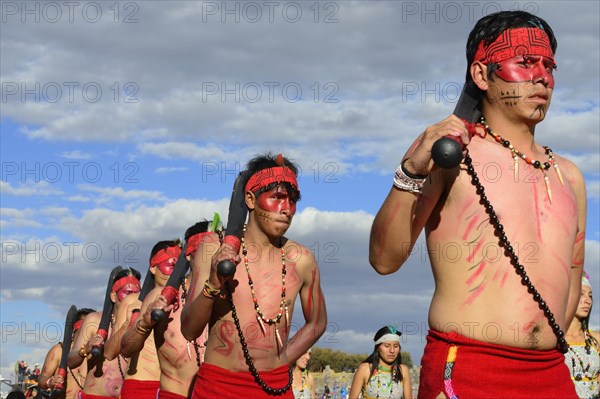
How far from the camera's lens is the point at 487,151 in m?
5.00

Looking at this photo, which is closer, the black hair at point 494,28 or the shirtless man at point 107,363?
the black hair at point 494,28

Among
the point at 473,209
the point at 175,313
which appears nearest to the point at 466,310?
the point at 473,209

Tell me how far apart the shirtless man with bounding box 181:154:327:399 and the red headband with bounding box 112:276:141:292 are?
651 cm

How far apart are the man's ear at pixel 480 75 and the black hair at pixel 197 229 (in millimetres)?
6626

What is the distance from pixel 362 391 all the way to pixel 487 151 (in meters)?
10.8

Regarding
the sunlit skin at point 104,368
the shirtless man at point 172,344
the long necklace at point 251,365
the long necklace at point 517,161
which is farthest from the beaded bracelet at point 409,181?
the sunlit skin at point 104,368

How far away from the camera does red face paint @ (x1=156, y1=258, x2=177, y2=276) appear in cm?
1259

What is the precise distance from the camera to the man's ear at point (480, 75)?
5.08m

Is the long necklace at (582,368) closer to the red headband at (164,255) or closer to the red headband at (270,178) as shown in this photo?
the red headband at (164,255)

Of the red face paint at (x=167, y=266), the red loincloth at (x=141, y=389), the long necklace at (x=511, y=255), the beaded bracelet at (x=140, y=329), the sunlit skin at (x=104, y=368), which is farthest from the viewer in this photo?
the sunlit skin at (x=104, y=368)

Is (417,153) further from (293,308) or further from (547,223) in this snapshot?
(293,308)

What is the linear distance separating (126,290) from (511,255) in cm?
1049

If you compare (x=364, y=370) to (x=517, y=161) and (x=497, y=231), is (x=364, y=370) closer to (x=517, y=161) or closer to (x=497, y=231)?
(x=517, y=161)

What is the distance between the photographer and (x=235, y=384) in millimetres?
7938
